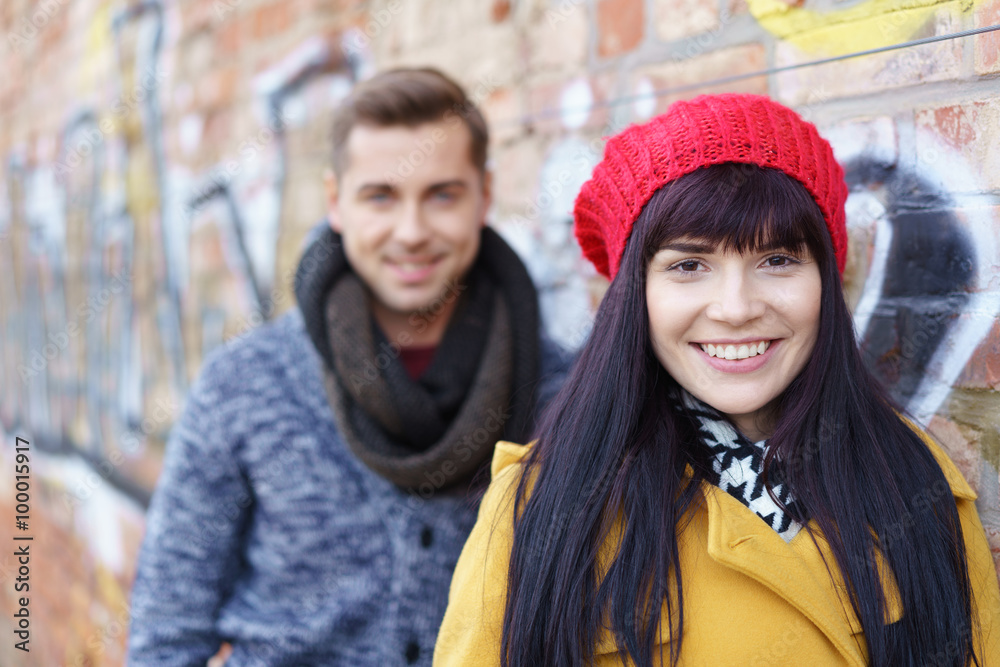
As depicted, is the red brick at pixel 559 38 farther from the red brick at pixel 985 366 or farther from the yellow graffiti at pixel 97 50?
the yellow graffiti at pixel 97 50

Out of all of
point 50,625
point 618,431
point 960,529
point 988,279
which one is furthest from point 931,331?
point 50,625

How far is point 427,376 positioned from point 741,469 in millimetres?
847

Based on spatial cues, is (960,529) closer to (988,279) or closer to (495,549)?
(988,279)

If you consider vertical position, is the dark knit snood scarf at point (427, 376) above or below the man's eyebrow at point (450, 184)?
below

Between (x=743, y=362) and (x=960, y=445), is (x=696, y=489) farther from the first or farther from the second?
(x=960, y=445)

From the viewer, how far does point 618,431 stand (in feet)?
4.43

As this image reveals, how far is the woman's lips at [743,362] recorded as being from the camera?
51.3 inches

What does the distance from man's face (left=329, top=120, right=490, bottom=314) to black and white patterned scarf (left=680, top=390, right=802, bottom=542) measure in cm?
81

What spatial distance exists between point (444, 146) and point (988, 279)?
3.96 feet

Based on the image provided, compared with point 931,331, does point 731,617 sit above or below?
below

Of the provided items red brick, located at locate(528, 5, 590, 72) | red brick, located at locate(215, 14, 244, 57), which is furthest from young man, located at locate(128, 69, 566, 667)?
red brick, located at locate(215, 14, 244, 57)

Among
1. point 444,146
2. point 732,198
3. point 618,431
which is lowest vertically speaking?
point 618,431

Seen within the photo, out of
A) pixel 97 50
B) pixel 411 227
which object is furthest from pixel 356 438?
pixel 97 50

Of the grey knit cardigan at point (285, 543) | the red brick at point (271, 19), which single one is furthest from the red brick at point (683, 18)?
the red brick at point (271, 19)
